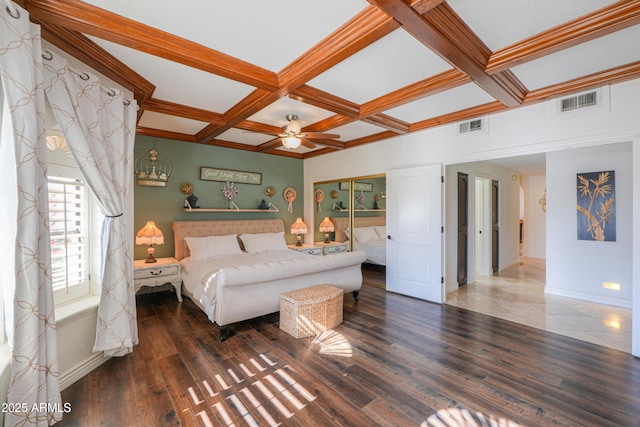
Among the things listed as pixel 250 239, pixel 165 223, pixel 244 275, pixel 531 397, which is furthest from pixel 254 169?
pixel 531 397

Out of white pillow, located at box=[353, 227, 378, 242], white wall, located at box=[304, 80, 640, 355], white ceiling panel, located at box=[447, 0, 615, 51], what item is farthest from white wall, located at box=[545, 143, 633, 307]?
white ceiling panel, located at box=[447, 0, 615, 51]

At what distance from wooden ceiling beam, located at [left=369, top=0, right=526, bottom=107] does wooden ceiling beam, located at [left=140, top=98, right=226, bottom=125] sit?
9.59 feet

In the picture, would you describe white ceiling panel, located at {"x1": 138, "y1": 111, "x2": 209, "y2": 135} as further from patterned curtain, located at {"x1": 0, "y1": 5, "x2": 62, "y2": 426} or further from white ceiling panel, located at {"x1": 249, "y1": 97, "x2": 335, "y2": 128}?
patterned curtain, located at {"x1": 0, "y1": 5, "x2": 62, "y2": 426}

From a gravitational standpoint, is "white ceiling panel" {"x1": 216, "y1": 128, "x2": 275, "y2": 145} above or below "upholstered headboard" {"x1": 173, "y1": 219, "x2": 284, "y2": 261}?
above

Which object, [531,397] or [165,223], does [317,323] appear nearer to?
[531,397]

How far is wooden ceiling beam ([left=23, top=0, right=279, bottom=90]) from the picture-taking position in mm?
1844

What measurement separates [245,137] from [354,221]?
2.74 meters

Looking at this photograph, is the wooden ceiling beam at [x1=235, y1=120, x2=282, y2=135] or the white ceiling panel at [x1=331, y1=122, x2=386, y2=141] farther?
the white ceiling panel at [x1=331, y1=122, x2=386, y2=141]

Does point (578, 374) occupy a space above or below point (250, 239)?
below

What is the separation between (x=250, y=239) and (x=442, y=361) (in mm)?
3736

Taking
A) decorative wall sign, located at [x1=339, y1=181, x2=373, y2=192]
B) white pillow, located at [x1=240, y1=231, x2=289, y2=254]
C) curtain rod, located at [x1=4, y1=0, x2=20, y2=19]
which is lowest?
white pillow, located at [x1=240, y1=231, x2=289, y2=254]

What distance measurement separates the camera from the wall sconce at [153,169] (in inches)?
181

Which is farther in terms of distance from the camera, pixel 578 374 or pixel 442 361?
pixel 442 361

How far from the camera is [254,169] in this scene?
6016 millimetres
